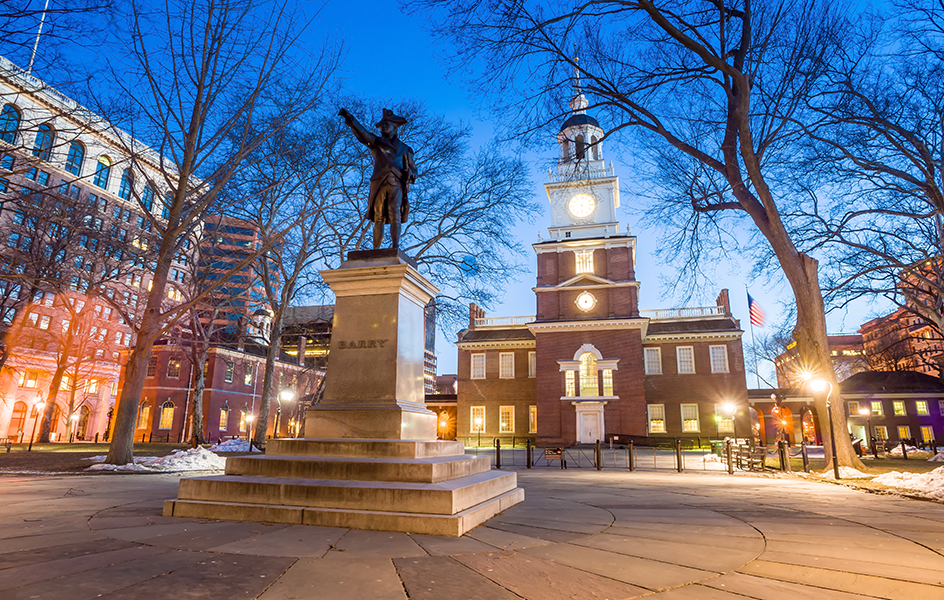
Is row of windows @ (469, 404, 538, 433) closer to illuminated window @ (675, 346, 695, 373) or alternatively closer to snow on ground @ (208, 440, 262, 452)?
illuminated window @ (675, 346, 695, 373)

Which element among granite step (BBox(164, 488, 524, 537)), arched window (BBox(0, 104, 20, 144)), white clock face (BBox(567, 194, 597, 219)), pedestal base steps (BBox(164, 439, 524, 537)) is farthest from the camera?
white clock face (BBox(567, 194, 597, 219))

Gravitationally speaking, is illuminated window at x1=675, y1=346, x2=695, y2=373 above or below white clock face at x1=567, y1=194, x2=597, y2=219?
below

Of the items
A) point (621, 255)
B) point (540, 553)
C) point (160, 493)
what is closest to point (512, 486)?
point (540, 553)

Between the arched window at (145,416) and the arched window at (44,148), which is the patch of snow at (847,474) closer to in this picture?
the arched window at (44,148)

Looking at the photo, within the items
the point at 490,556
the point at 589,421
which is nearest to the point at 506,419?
the point at 589,421

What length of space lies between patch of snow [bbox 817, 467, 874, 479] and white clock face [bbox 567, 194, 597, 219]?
31592mm

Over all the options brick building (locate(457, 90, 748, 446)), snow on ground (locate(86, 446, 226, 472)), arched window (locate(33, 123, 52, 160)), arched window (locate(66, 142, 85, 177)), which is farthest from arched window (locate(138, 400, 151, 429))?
arched window (locate(33, 123, 52, 160))

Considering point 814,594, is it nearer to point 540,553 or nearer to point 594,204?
point 540,553

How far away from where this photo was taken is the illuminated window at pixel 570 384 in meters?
37.0

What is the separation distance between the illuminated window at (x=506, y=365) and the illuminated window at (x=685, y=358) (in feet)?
44.7

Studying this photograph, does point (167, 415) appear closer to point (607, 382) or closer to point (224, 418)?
point (224, 418)

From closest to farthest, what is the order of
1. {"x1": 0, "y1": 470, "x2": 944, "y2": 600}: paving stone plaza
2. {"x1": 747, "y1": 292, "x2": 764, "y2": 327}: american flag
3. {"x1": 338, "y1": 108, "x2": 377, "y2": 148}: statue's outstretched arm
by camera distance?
1. {"x1": 0, "y1": 470, "x2": 944, "y2": 600}: paving stone plaza
2. {"x1": 338, "y1": 108, "x2": 377, "y2": 148}: statue's outstretched arm
3. {"x1": 747, "y1": 292, "x2": 764, "y2": 327}: american flag

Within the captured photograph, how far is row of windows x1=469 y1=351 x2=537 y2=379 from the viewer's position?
42.3m

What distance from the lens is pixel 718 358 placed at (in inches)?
1547
